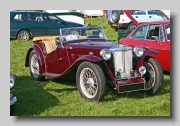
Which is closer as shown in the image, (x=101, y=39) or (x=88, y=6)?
(x=88, y=6)

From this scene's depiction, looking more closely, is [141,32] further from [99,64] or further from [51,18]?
[51,18]

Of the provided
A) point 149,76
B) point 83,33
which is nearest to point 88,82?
point 149,76

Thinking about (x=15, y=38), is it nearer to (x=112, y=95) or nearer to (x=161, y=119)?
(x=112, y=95)

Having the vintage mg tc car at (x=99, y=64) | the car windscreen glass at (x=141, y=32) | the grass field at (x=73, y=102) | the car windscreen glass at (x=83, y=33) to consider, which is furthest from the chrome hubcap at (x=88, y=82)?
the car windscreen glass at (x=141, y=32)

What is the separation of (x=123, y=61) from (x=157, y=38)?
2.27m

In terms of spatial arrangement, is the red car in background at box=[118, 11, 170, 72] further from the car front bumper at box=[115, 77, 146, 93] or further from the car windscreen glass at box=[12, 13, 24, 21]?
the car windscreen glass at box=[12, 13, 24, 21]

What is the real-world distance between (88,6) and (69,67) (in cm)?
141

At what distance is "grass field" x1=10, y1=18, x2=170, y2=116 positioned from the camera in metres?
5.04

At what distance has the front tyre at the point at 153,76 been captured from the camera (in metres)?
5.73

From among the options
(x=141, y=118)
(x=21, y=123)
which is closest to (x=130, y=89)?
(x=141, y=118)

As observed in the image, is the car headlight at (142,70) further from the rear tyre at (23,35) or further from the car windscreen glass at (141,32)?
the rear tyre at (23,35)

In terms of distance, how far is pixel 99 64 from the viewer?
545 centimetres

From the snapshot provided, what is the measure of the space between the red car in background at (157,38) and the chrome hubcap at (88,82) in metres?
2.45

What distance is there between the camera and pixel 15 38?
545 inches
